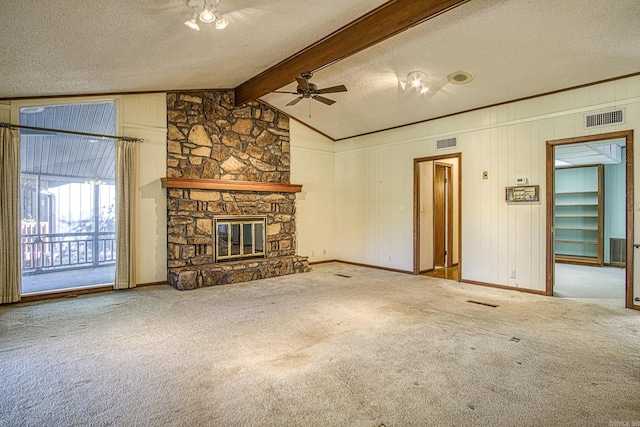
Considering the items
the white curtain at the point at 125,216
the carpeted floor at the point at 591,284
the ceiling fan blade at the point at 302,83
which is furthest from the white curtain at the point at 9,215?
the carpeted floor at the point at 591,284

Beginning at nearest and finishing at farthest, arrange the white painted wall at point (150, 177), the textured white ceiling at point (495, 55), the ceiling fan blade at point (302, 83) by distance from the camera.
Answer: the textured white ceiling at point (495, 55), the ceiling fan blade at point (302, 83), the white painted wall at point (150, 177)

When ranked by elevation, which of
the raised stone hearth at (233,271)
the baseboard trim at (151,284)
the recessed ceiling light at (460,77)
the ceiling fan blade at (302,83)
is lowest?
the baseboard trim at (151,284)

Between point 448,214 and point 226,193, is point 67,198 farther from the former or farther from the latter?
point 448,214

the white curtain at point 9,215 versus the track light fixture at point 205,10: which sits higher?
the track light fixture at point 205,10

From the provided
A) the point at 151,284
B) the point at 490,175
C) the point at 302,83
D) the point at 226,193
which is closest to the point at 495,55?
the point at 490,175

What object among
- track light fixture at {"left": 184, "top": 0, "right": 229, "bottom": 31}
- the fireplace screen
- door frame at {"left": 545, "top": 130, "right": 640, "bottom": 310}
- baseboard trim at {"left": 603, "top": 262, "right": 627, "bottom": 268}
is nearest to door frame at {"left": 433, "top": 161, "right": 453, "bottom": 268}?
door frame at {"left": 545, "top": 130, "right": 640, "bottom": 310}

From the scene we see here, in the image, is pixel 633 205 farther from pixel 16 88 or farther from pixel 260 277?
pixel 16 88

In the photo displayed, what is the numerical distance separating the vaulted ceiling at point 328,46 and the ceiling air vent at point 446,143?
0.65m

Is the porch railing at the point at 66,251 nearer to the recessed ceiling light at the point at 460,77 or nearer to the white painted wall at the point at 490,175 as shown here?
the white painted wall at the point at 490,175

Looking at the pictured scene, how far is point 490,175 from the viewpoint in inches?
217

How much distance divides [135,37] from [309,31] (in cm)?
178

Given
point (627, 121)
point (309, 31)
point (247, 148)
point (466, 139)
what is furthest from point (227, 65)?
point (627, 121)

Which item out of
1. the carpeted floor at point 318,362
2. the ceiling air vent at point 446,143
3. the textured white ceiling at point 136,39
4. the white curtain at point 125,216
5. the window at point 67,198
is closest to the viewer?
the carpeted floor at point 318,362

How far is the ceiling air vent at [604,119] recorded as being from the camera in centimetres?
434
